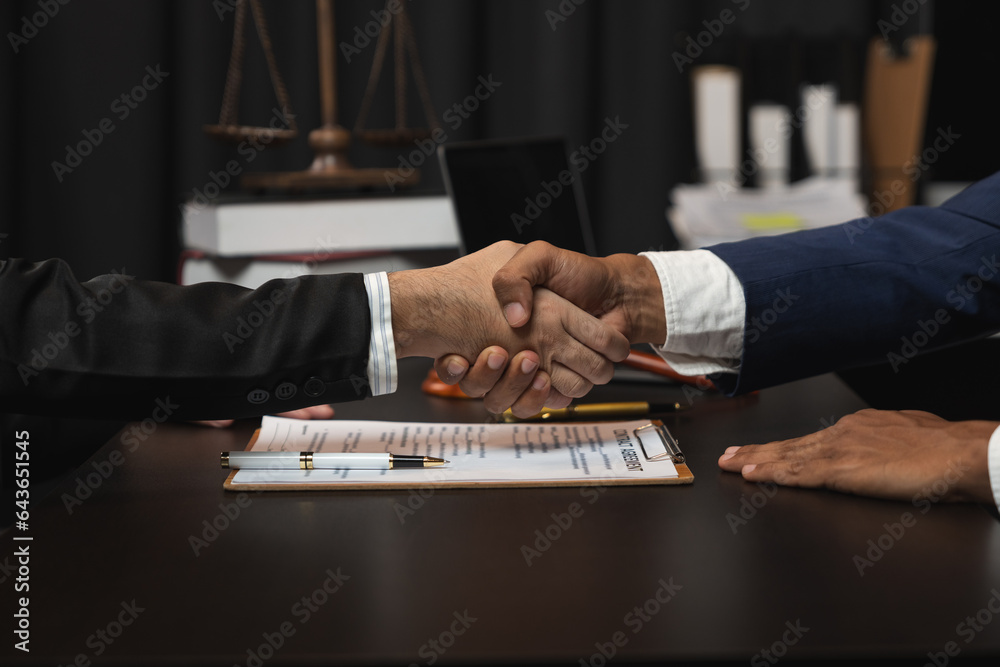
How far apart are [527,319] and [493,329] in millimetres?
38

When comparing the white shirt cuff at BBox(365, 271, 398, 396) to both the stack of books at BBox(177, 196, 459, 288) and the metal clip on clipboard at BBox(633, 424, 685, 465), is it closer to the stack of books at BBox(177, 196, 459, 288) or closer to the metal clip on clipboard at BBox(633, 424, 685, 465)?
the metal clip on clipboard at BBox(633, 424, 685, 465)

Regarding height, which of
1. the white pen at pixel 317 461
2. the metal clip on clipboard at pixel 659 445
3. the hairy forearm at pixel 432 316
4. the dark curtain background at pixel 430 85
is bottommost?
the metal clip on clipboard at pixel 659 445

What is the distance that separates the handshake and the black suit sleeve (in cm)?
9

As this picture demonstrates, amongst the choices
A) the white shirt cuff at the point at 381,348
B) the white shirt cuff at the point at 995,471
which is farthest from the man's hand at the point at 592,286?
the white shirt cuff at the point at 995,471

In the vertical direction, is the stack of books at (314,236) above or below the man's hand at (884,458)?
above

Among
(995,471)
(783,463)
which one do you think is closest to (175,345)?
(783,463)

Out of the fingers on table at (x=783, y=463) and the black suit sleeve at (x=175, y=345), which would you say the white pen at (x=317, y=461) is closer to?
the black suit sleeve at (x=175, y=345)

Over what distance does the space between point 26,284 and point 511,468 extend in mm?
414

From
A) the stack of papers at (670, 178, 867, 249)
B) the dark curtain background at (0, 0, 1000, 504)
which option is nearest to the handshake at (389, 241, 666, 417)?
the stack of papers at (670, 178, 867, 249)

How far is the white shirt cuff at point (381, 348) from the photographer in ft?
2.50

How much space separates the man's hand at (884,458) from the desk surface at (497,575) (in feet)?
0.06

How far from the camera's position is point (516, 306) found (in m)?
0.87

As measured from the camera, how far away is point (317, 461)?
692 mm

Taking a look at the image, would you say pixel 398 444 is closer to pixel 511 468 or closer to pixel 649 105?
pixel 511 468
